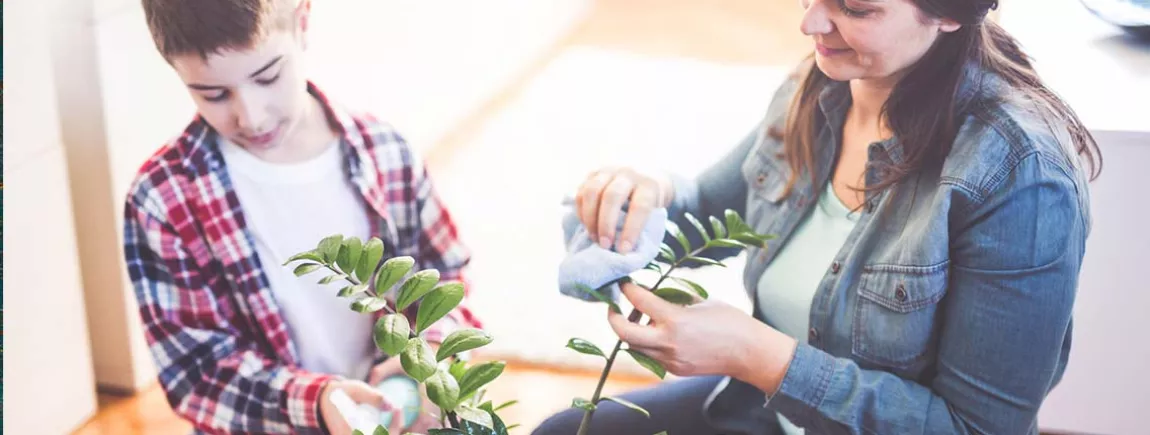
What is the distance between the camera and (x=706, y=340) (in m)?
1.01

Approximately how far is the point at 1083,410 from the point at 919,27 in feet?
2.88

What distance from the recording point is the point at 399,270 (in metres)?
0.74

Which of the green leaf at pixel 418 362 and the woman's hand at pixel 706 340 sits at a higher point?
the green leaf at pixel 418 362

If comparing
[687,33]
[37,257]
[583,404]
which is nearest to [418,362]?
[583,404]

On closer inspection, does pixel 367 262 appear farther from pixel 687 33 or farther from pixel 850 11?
pixel 687 33

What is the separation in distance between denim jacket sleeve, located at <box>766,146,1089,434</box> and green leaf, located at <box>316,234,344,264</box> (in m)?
0.46

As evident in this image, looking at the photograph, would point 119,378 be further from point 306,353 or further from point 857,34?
point 857,34

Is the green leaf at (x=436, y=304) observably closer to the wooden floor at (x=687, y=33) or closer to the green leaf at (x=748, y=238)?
the green leaf at (x=748, y=238)

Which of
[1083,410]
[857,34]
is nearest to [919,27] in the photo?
[857,34]

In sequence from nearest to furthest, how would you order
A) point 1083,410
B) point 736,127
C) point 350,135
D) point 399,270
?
point 399,270 → point 350,135 → point 1083,410 → point 736,127

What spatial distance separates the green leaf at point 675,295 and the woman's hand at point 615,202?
0.28 ft

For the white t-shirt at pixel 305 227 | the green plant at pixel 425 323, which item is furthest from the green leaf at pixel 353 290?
the white t-shirt at pixel 305 227

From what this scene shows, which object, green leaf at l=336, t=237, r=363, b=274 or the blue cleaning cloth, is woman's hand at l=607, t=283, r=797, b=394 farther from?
green leaf at l=336, t=237, r=363, b=274

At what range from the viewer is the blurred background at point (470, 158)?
4.89 ft
